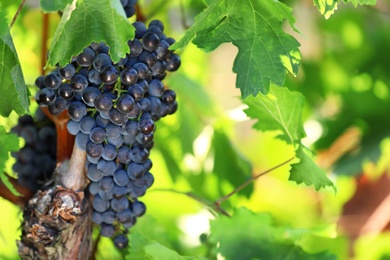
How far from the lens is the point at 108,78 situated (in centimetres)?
54

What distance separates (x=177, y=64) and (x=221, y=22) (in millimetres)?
52

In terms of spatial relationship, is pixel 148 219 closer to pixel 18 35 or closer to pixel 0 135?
pixel 0 135

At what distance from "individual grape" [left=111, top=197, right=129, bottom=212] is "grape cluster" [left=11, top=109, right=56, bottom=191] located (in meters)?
0.09

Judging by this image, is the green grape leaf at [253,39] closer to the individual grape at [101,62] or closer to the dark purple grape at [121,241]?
the individual grape at [101,62]

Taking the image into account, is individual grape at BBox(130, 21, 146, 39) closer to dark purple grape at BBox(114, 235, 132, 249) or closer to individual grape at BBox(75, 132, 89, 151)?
individual grape at BBox(75, 132, 89, 151)

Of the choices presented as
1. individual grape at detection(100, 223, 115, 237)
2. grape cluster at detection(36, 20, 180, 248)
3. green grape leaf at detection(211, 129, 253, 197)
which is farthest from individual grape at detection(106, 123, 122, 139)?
green grape leaf at detection(211, 129, 253, 197)

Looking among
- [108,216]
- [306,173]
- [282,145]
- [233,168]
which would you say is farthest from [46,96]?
[282,145]

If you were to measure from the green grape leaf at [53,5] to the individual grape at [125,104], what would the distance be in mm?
86

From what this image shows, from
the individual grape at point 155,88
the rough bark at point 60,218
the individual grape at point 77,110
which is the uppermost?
the individual grape at point 155,88

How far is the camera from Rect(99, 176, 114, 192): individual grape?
593 millimetres

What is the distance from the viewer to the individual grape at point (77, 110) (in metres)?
0.56

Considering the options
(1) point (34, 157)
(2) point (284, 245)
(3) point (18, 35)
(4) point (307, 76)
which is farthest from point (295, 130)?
(4) point (307, 76)

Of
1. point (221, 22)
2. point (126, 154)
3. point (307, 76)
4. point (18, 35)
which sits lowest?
point (126, 154)

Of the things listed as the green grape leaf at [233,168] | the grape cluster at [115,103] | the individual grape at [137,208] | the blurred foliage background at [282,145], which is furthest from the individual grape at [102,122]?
the green grape leaf at [233,168]
